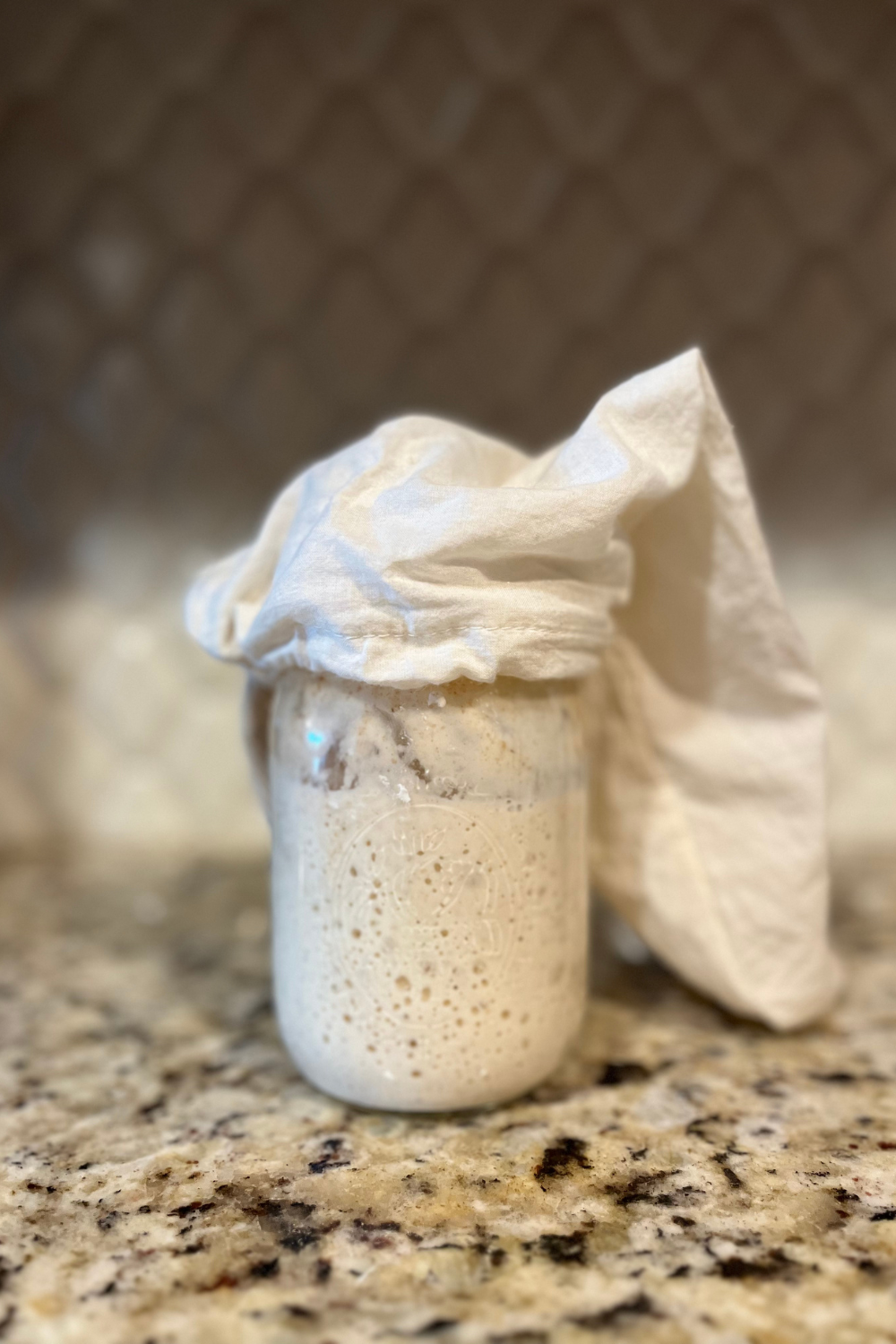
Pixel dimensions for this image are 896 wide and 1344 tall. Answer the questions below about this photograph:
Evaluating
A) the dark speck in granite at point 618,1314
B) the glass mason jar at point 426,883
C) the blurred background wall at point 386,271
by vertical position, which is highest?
the blurred background wall at point 386,271

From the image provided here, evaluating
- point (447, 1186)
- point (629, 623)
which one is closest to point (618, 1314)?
point (447, 1186)

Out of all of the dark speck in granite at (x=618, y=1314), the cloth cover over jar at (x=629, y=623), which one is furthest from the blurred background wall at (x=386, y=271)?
the dark speck in granite at (x=618, y=1314)

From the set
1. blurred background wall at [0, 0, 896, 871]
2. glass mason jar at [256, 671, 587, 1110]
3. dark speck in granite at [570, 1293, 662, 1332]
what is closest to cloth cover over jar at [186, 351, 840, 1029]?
glass mason jar at [256, 671, 587, 1110]

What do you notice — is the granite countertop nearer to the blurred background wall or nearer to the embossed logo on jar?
the embossed logo on jar

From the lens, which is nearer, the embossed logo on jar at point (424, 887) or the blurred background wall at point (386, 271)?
the embossed logo on jar at point (424, 887)

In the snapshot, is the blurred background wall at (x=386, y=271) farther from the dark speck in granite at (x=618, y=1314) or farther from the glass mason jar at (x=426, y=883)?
the dark speck in granite at (x=618, y=1314)

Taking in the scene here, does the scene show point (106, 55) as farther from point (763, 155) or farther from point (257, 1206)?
point (257, 1206)

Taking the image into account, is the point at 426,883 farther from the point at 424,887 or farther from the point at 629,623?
the point at 629,623
